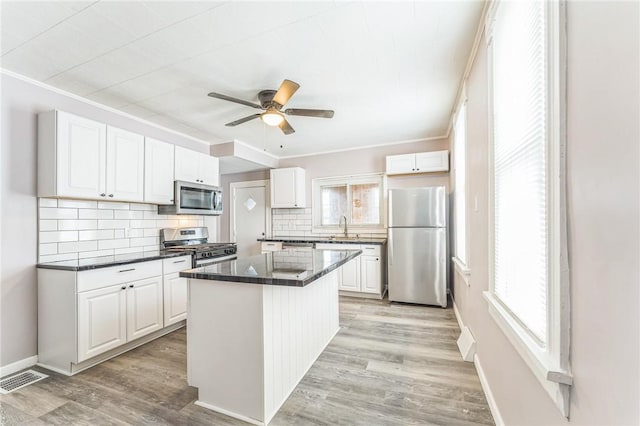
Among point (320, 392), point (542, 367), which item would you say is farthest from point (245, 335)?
point (542, 367)

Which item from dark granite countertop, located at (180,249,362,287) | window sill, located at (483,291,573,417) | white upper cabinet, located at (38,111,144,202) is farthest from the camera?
white upper cabinet, located at (38,111,144,202)

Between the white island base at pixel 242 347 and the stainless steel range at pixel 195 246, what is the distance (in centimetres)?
164

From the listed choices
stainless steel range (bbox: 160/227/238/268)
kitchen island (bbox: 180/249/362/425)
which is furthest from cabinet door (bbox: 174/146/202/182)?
kitchen island (bbox: 180/249/362/425)

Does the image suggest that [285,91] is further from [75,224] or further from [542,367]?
[75,224]

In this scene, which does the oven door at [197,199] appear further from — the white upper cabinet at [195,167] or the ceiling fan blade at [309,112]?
the ceiling fan blade at [309,112]

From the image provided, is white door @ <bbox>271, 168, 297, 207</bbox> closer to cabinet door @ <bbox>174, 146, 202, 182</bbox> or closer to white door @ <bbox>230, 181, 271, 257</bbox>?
white door @ <bbox>230, 181, 271, 257</bbox>

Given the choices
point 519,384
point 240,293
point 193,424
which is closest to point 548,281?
point 519,384

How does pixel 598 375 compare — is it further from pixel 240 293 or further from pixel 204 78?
pixel 204 78

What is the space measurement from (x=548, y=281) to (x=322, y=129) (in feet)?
11.1

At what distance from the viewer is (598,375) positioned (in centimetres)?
69

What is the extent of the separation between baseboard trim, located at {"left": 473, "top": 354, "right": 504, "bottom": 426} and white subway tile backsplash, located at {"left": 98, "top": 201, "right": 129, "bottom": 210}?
3822mm

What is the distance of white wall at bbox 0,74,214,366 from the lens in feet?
7.48

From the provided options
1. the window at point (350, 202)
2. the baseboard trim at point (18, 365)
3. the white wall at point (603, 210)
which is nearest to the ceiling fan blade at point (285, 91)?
the white wall at point (603, 210)

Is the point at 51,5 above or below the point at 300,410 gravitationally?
above
